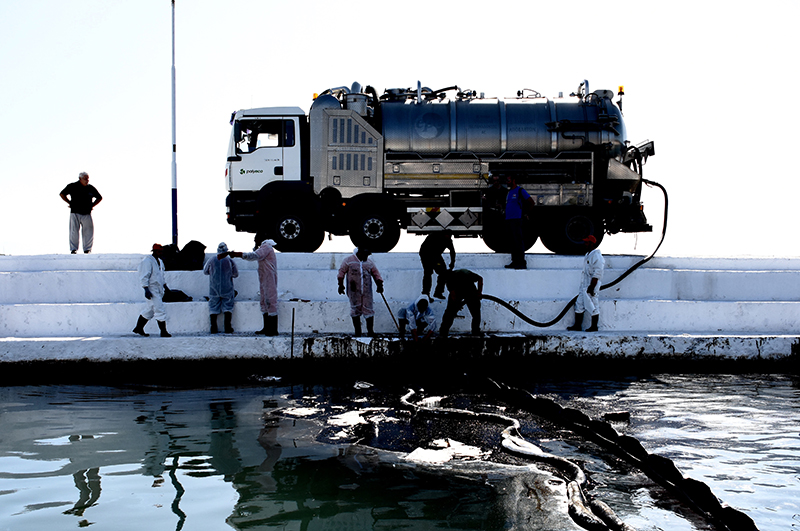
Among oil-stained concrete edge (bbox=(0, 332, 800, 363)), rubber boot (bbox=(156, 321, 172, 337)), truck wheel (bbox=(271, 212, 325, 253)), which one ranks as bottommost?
oil-stained concrete edge (bbox=(0, 332, 800, 363))

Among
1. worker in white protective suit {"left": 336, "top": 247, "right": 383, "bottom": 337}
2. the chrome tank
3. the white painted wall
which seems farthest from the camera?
the chrome tank

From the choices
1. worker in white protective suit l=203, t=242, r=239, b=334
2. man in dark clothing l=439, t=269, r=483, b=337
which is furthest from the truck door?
man in dark clothing l=439, t=269, r=483, b=337

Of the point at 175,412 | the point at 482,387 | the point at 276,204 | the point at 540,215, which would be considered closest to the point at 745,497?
the point at 482,387

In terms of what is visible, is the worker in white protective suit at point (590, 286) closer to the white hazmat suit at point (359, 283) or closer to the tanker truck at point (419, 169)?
the white hazmat suit at point (359, 283)

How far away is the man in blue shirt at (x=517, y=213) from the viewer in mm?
12266

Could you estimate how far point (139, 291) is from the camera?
38.9 feet

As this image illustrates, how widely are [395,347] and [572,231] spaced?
6.21 metres

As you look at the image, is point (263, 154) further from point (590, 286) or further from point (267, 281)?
point (590, 286)

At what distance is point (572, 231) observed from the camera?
1463cm

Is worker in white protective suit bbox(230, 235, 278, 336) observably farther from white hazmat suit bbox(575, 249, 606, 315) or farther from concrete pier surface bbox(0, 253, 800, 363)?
white hazmat suit bbox(575, 249, 606, 315)

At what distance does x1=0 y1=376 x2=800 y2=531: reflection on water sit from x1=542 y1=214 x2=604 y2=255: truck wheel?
6.02 meters

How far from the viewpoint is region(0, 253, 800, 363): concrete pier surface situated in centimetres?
1024

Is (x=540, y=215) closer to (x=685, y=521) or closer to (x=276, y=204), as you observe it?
(x=276, y=204)

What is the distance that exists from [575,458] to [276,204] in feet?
32.1
